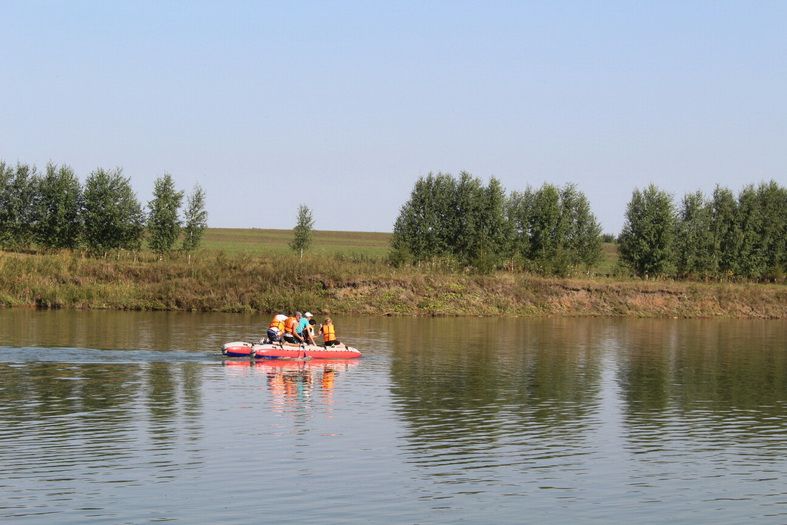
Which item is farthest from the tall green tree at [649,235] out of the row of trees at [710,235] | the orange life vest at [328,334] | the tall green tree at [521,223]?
the orange life vest at [328,334]

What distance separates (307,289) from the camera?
8619 centimetres

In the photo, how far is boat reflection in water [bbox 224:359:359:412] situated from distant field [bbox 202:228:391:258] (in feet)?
321

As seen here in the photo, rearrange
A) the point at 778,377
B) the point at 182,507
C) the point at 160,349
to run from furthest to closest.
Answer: the point at 160,349 < the point at 778,377 < the point at 182,507

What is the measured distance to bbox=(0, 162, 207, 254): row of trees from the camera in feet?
324

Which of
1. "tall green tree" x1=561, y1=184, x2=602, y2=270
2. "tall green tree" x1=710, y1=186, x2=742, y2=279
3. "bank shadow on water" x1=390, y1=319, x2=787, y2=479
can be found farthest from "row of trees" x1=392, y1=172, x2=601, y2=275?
"bank shadow on water" x1=390, y1=319, x2=787, y2=479

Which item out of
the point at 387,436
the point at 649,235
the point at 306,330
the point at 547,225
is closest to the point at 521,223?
the point at 547,225

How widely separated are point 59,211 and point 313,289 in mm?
28767

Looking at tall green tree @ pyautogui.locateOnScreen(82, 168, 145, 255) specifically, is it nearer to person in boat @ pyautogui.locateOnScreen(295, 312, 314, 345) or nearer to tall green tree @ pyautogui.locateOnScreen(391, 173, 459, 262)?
tall green tree @ pyautogui.locateOnScreen(391, 173, 459, 262)

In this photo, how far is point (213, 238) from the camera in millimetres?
167500

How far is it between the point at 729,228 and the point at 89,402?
101m

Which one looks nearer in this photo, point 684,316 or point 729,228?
point 684,316

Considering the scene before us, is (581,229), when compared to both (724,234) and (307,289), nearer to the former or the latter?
(724,234)

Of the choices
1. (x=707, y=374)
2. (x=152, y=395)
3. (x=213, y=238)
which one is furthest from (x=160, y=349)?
(x=213, y=238)

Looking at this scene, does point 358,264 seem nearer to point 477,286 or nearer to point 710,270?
point 477,286
